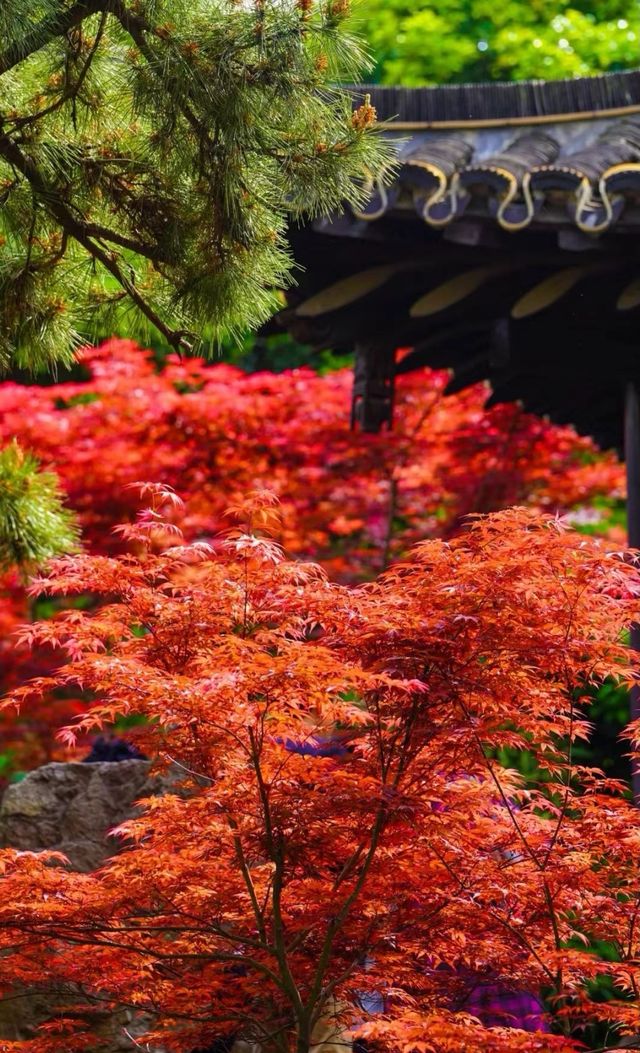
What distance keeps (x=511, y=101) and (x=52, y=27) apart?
9.38ft

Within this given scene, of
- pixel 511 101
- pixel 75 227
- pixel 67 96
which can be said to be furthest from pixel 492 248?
pixel 67 96

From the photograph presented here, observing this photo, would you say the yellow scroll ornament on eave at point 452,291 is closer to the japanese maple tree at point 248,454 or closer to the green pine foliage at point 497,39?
the japanese maple tree at point 248,454

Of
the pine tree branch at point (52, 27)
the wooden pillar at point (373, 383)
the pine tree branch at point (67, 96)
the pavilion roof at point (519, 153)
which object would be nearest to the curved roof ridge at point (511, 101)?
the pavilion roof at point (519, 153)

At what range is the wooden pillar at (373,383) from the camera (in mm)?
6137

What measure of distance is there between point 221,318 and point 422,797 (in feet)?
5.17

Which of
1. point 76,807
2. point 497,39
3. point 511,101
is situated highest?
point 497,39

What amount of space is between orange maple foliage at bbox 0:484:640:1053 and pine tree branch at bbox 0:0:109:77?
3.94 feet

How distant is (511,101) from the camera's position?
227 inches

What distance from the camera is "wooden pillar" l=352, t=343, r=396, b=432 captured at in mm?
6137

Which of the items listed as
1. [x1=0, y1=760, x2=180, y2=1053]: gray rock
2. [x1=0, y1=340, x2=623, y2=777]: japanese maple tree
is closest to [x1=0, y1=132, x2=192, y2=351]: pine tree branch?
[x1=0, y1=760, x2=180, y2=1053]: gray rock

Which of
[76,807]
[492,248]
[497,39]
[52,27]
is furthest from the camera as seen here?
[497,39]

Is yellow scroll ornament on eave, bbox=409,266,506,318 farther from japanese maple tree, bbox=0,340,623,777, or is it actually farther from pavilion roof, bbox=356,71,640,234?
japanese maple tree, bbox=0,340,623,777

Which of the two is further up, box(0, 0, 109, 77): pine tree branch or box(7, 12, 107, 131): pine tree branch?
box(0, 0, 109, 77): pine tree branch

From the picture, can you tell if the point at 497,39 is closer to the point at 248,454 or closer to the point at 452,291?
the point at 248,454
